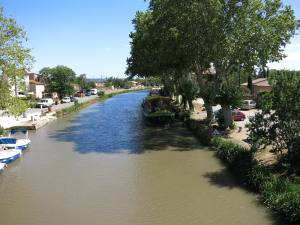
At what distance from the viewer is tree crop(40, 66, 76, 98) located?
8516 cm

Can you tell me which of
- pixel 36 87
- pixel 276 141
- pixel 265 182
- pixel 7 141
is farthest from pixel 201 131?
pixel 36 87

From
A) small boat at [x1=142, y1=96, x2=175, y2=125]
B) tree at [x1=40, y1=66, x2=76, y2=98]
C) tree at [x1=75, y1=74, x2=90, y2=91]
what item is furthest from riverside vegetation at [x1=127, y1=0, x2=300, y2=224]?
tree at [x1=75, y1=74, x2=90, y2=91]

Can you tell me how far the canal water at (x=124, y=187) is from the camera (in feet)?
53.4

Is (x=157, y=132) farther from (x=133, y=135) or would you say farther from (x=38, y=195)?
(x=38, y=195)

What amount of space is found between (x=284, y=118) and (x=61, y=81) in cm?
7063

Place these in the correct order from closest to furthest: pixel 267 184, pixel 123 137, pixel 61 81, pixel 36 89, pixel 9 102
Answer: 1. pixel 267 184
2. pixel 9 102
3. pixel 123 137
4. pixel 61 81
5. pixel 36 89

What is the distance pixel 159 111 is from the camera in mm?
44406

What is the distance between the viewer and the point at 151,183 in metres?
21.1

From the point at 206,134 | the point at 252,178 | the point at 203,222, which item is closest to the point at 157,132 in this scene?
the point at 206,134

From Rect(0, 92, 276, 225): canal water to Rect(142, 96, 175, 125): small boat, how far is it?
33.1 feet

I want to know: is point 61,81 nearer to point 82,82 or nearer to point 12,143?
point 82,82

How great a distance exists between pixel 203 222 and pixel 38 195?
27.3ft

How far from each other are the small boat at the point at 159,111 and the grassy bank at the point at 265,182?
56.3 feet

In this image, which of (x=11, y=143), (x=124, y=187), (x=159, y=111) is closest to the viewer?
(x=124, y=187)
